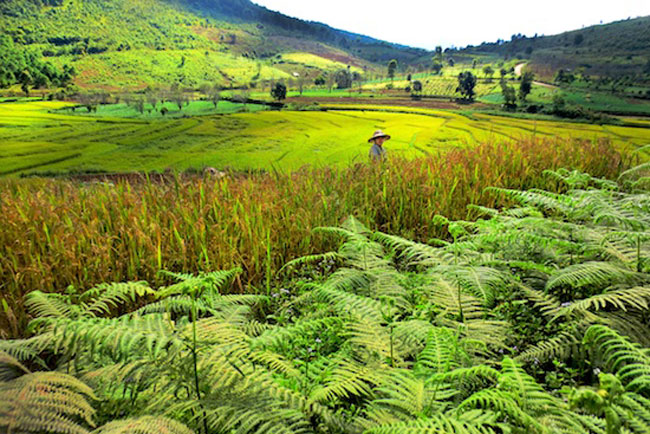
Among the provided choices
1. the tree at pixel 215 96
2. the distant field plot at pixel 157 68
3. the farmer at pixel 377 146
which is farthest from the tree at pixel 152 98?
the farmer at pixel 377 146

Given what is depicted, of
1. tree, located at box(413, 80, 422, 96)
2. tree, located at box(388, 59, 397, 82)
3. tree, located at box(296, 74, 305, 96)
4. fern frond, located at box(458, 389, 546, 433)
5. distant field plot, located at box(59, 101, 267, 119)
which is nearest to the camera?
fern frond, located at box(458, 389, 546, 433)

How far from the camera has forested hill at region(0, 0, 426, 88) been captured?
5.89 m

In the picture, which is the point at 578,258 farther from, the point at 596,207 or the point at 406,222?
the point at 406,222

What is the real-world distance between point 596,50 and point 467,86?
305 centimetres

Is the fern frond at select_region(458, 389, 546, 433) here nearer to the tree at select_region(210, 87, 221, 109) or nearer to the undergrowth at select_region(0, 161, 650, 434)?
the undergrowth at select_region(0, 161, 650, 434)

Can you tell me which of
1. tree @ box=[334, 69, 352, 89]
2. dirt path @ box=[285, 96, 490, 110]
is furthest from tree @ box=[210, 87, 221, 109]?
tree @ box=[334, 69, 352, 89]

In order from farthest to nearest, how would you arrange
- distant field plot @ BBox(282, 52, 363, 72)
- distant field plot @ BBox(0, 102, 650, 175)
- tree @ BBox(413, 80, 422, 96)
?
distant field plot @ BBox(282, 52, 363, 72), tree @ BBox(413, 80, 422, 96), distant field plot @ BBox(0, 102, 650, 175)

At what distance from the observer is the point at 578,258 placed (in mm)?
2068

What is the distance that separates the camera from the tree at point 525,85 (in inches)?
289

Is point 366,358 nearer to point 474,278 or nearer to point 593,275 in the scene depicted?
point 474,278

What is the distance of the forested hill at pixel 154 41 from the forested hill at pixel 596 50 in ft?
17.4

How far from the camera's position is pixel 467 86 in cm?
807

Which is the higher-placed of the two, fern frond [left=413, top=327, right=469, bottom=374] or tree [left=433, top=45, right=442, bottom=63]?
tree [left=433, top=45, right=442, bottom=63]

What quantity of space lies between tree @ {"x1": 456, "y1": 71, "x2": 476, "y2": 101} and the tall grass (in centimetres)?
421
